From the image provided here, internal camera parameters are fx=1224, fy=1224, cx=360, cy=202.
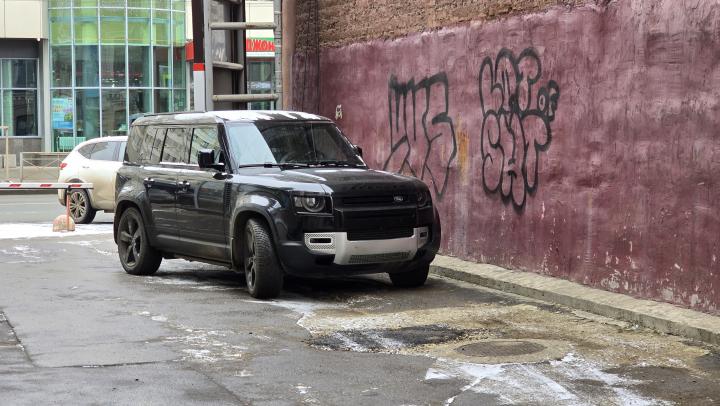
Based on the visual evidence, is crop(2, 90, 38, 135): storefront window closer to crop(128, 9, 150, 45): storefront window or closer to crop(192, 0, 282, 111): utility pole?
crop(128, 9, 150, 45): storefront window

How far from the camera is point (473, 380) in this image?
7980 millimetres

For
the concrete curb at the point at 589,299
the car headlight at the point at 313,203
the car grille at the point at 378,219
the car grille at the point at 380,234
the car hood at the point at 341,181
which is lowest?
the concrete curb at the point at 589,299

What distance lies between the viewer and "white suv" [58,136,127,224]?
71.5ft

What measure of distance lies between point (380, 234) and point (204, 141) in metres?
2.47

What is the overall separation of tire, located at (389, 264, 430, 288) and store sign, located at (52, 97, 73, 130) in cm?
3258

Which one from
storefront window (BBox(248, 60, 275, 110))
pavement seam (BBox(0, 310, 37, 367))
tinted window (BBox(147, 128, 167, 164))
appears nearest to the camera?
pavement seam (BBox(0, 310, 37, 367))

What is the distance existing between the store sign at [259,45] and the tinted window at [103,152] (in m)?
24.5

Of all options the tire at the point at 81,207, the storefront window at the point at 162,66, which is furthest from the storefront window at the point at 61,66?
the tire at the point at 81,207

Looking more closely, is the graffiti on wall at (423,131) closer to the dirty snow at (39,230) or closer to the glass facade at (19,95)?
the dirty snow at (39,230)

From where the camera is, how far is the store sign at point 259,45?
46.7m

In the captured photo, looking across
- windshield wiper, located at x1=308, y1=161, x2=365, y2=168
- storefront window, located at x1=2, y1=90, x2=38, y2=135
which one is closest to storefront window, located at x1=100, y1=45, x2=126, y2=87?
storefront window, located at x1=2, y1=90, x2=38, y2=135

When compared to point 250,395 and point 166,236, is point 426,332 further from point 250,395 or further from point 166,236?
point 166,236

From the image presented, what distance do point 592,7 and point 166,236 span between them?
5.13 metres

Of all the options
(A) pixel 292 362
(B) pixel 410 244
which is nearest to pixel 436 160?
(B) pixel 410 244
